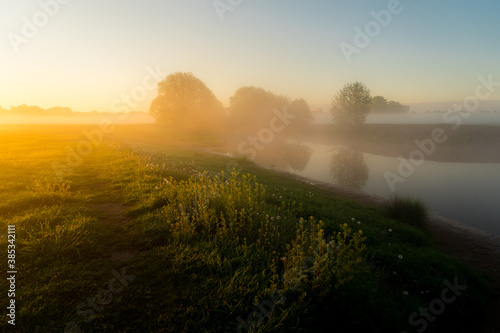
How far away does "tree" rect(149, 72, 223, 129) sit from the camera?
65250mm

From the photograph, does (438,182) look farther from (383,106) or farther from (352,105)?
(383,106)

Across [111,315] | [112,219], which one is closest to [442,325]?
[111,315]

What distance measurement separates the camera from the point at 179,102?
6575cm

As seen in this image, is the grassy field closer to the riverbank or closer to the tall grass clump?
the riverbank

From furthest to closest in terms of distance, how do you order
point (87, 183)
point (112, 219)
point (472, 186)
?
point (472, 186)
point (87, 183)
point (112, 219)

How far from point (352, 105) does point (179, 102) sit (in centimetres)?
4789

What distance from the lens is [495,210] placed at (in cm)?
1542

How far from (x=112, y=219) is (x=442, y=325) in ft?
30.7

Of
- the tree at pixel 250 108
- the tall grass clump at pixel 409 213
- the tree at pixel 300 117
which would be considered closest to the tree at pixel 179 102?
the tree at pixel 250 108

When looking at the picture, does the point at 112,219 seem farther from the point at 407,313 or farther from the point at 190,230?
the point at 407,313

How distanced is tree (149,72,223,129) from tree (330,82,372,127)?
40.5m

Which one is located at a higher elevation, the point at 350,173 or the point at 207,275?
the point at 207,275

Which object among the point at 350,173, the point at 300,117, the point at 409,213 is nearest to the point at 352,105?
the point at 300,117

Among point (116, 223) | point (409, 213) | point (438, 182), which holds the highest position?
point (438, 182)
